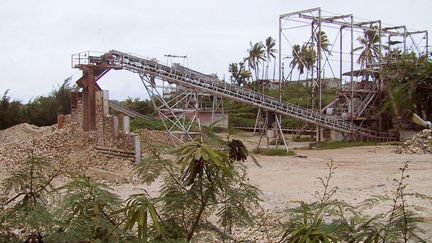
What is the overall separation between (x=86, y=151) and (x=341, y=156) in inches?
523

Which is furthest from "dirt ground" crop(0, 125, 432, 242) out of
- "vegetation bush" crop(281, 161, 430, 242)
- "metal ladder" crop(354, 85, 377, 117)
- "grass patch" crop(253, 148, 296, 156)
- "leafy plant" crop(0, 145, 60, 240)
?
"vegetation bush" crop(281, 161, 430, 242)

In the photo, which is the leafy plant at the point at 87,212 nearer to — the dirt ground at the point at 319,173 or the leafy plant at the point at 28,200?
the leafy plant at the point at 28,200

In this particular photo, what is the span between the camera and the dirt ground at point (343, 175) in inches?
585

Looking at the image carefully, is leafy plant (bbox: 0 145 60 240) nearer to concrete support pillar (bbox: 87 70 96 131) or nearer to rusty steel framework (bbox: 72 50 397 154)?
rusty steel framework (bbox: 72 50 397 154)

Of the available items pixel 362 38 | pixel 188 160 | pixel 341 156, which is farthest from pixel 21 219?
pixel 362 38

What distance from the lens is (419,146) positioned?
30.3 meters

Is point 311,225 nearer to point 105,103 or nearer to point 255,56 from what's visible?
point 105,103

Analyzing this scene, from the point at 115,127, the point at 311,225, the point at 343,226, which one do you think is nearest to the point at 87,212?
the point at 311,225

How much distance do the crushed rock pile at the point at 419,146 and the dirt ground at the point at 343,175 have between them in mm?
862

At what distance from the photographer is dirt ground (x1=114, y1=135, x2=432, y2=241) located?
14.9 meters

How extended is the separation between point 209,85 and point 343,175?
13288 mm

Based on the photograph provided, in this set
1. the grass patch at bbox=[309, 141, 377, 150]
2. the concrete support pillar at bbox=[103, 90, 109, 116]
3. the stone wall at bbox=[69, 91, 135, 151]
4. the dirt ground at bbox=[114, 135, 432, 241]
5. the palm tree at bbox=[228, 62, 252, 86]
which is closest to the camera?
the dirt ground at bbox=[114, 135, 432, 241]

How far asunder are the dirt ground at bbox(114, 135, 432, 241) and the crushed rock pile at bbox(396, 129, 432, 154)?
862 millimetres

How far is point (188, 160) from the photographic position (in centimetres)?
242
